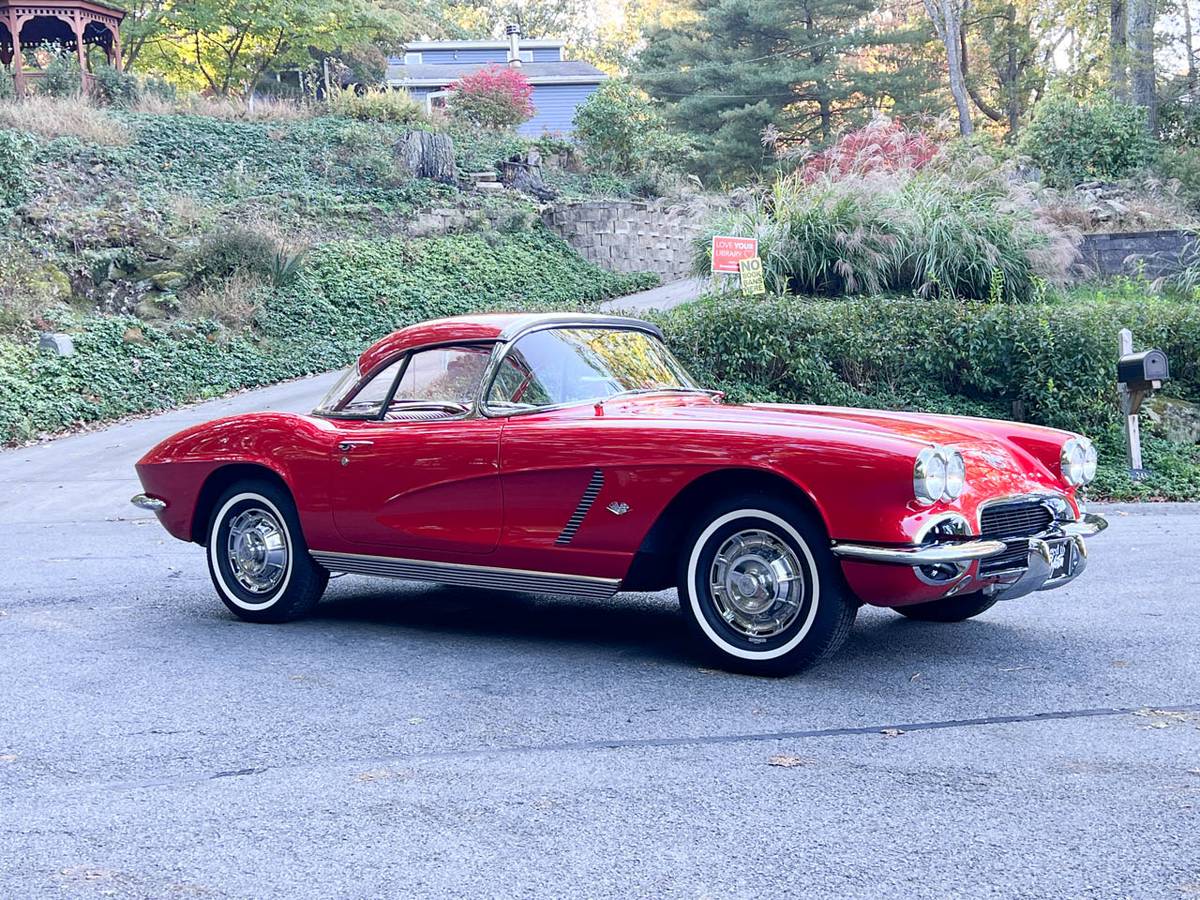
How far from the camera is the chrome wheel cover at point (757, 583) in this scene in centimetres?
515

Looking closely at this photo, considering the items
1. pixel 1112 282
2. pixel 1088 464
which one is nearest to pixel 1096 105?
pixel 1112 282

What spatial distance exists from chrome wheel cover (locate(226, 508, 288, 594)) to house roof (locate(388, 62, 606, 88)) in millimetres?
41538

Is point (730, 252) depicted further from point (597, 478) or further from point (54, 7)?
point (54, 7)

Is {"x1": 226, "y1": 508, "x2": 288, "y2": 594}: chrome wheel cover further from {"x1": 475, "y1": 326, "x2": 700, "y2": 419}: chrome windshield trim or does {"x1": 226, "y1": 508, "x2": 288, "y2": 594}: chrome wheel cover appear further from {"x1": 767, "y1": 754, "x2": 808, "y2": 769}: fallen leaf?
{"x1": 767, "y1": 754, "x2": 808, "y2": 769}: fallen leaf

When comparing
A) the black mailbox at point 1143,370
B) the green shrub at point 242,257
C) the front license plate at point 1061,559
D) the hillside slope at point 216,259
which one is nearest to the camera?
the front license plate at point 1061,559

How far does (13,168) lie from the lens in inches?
891

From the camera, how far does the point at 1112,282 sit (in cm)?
1852

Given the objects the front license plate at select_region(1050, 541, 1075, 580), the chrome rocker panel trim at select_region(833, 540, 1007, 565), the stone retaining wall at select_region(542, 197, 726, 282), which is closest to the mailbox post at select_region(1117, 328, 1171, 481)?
the front license plate at select_region(1050, 541, 1075, 580)

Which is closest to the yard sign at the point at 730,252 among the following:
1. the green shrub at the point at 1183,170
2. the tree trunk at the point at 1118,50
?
the green shrub at the point at 1183,170

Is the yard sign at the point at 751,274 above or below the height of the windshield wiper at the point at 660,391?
above

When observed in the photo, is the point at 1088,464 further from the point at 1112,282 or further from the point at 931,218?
the point at 1112,282

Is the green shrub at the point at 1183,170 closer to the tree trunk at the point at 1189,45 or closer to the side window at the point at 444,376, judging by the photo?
the tree trunk at the point at 1189,45

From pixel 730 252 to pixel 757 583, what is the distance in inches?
349

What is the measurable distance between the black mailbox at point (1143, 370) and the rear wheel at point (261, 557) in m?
A: 7.57
